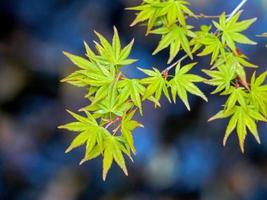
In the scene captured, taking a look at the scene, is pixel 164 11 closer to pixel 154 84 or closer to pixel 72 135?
pixel 154 84

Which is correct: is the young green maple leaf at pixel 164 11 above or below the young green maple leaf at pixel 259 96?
above

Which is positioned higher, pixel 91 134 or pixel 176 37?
pixel 176 37

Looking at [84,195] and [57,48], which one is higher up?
[57,48]

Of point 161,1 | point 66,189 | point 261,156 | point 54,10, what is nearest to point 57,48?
point 54,10

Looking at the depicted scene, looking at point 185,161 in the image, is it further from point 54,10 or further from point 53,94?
point 54,10

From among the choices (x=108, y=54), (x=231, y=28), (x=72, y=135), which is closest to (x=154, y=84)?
(x=108, y=54)

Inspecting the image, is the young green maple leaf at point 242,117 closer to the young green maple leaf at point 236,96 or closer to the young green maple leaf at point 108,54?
the young green maple leaf at point 236,96

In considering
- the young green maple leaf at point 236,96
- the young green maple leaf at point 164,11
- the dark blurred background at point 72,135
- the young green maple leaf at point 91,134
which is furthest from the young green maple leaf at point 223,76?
the dark blurred background at point 72,135

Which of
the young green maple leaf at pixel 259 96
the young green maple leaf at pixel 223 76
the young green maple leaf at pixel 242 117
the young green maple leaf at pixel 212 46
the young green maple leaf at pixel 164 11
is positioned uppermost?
the young green maple leaf at pixel 164 11
